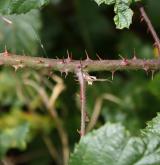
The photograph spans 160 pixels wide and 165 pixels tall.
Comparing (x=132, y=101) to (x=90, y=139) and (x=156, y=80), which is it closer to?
(x=156, y=80)

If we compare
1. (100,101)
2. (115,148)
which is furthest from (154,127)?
(100,101)

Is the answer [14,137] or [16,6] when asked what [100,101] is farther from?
[16,6]

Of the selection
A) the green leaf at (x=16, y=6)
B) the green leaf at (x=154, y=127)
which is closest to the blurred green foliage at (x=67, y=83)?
the green leaf at (x=16, y=6)

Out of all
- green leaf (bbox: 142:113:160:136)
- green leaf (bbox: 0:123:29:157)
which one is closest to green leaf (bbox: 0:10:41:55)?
green leaf (bbox: 0:123:29:157)

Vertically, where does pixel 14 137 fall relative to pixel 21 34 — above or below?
below

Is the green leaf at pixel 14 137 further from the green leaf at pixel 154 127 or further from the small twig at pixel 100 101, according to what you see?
the green leaf at pixel 154 127

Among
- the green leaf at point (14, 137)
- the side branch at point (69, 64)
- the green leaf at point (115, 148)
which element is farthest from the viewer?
the green leaf at point (14, 137)
